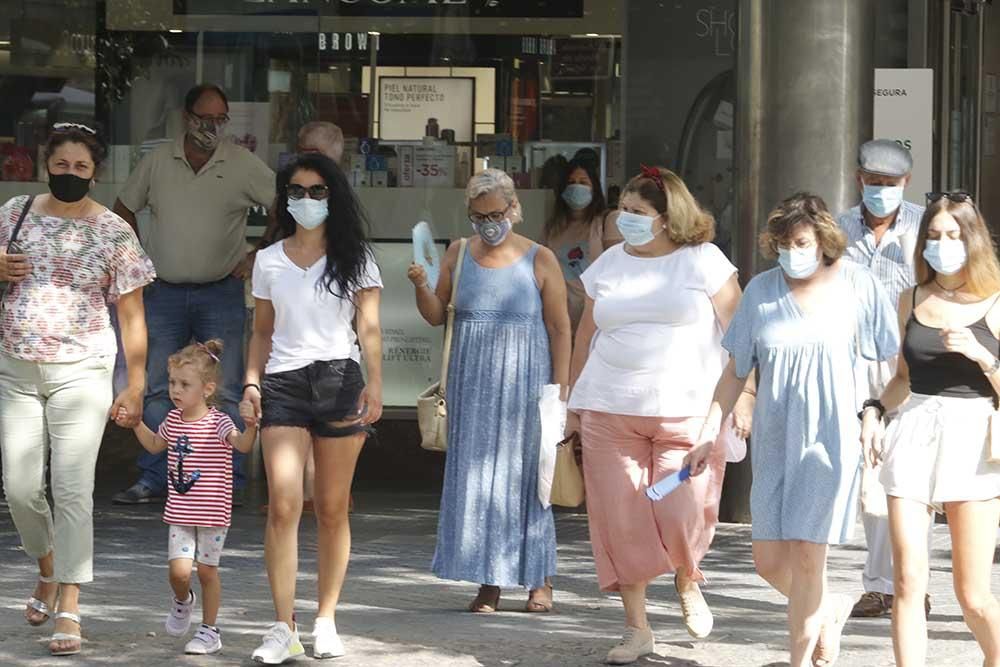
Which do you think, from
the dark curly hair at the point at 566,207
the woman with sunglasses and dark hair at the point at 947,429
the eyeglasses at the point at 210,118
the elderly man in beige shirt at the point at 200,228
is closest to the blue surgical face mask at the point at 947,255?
the woman with sunglasses and dark hair at the point at 947,429

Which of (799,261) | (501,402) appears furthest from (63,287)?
(799,261)

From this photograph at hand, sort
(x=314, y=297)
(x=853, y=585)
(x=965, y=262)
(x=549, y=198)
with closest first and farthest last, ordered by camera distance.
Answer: (x=965, y=262), (x=314, y=297), (x=853, y=585), (x=549, y=198)

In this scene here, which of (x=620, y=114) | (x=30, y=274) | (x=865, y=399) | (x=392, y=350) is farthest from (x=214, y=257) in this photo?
(x=865, y=399)

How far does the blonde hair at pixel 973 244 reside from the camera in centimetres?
657

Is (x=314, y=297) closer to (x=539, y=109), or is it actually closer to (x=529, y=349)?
(x=529, y=349)

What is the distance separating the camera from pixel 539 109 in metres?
12.1

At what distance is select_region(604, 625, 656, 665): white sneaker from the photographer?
7.33 metres

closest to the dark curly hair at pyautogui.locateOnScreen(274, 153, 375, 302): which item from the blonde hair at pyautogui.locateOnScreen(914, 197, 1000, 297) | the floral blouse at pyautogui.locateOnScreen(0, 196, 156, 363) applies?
the floral blouse at pyautogui.locateOnScreen(0, 196, 156, 363)

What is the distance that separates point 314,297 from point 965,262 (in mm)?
2246

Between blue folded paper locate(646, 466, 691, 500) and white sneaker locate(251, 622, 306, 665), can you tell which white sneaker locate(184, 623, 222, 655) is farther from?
blue folded paper locate(646, 466, 691, 500)

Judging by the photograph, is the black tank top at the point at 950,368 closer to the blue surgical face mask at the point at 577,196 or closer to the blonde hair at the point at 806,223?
the blonde hair at the point at 806,223

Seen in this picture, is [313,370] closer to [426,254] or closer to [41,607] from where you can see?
[426,254]

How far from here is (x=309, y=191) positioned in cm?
734

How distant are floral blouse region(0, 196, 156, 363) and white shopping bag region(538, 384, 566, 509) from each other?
1622 mm
